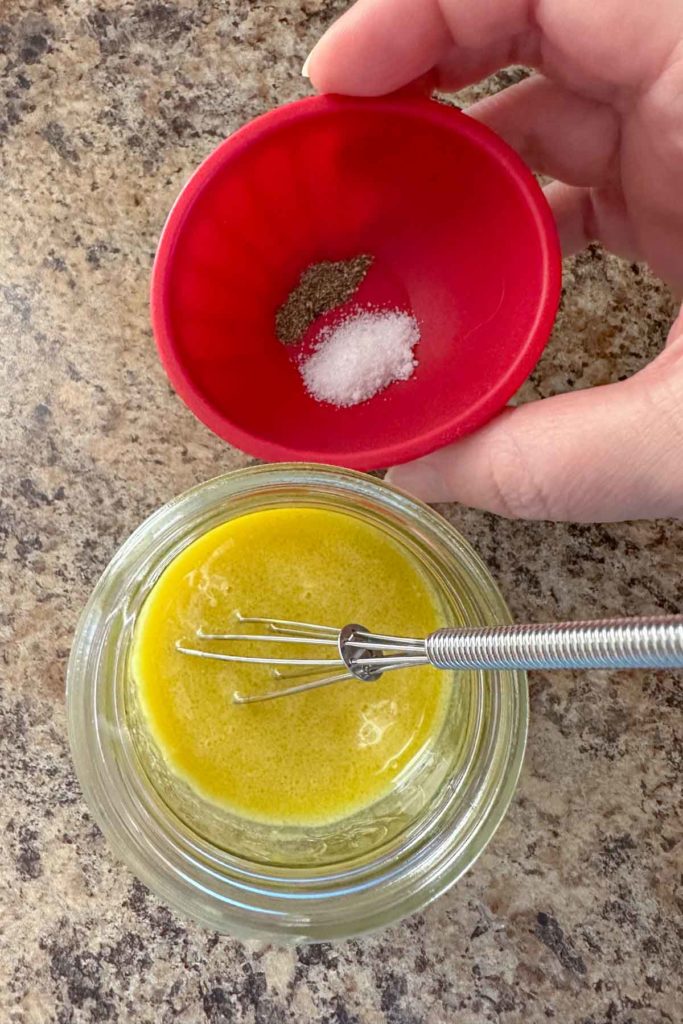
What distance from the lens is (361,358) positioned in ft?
2.27

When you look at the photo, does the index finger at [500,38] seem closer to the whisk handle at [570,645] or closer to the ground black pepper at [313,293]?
the ground black pepper at [313,293]

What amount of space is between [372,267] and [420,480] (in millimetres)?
185

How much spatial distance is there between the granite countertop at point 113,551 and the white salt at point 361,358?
3.3 inches

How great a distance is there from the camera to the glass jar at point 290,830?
567mm

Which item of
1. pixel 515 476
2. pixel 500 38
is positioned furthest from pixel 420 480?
pixel 500 38

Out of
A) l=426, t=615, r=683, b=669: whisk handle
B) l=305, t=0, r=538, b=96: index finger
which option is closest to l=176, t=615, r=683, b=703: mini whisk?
l=426, t=615, r=683, b=669: whisk handle

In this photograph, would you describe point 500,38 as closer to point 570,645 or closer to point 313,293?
point 313,293

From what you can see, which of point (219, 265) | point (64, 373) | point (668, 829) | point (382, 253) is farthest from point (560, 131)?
point (668, 829)

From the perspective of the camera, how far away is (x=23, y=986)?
2.18ft

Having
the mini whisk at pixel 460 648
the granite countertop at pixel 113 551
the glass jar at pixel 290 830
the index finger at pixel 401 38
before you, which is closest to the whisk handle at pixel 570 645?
the mini whisk at pixel 460 648

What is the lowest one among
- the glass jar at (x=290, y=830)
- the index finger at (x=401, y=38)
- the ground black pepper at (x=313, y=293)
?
the glass jar at (x=290, y=830)

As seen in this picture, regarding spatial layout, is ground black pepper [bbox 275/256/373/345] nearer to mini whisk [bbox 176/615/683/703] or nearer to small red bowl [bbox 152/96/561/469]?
small red bowl [bbox 152/96/561/469]

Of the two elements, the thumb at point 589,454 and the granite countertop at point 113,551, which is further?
the granite countertop at point 113,551

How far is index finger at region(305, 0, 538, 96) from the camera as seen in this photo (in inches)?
22.9
